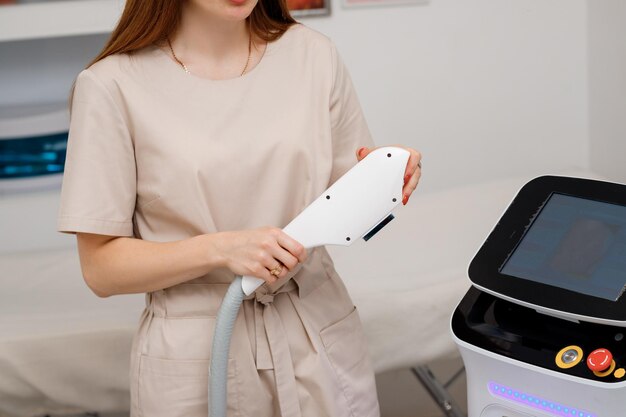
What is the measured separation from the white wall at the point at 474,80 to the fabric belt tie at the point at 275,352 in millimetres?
1630

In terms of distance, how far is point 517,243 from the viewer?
123 cm

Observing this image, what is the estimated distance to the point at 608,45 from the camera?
285 cm

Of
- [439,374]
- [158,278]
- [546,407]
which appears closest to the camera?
[546,407]

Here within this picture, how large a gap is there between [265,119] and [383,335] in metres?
0.90

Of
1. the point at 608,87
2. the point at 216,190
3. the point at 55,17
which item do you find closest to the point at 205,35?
the point at 216,190

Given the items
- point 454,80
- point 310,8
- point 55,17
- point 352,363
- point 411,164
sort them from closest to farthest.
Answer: point 411,164 < point 352,363 < point 55,17 < point 310,8 < point 454,80

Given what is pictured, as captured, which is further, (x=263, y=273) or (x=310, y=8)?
(x=310, y=8)

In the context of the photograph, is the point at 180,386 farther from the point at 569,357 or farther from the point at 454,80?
the point at 454,80

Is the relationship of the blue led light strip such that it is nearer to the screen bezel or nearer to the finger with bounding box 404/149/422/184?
the screen bezel

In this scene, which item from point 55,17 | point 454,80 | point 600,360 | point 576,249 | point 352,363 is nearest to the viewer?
point 600,360

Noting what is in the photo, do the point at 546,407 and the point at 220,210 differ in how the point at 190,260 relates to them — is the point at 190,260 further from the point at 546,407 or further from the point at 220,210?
the point at 546,407

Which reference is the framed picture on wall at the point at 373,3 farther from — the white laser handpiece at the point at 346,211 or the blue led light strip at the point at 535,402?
the blue led light strip at the point at 535,402

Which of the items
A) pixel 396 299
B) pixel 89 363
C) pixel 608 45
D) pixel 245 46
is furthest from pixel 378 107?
pixel 245 46

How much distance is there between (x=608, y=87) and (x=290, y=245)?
6.36ft
